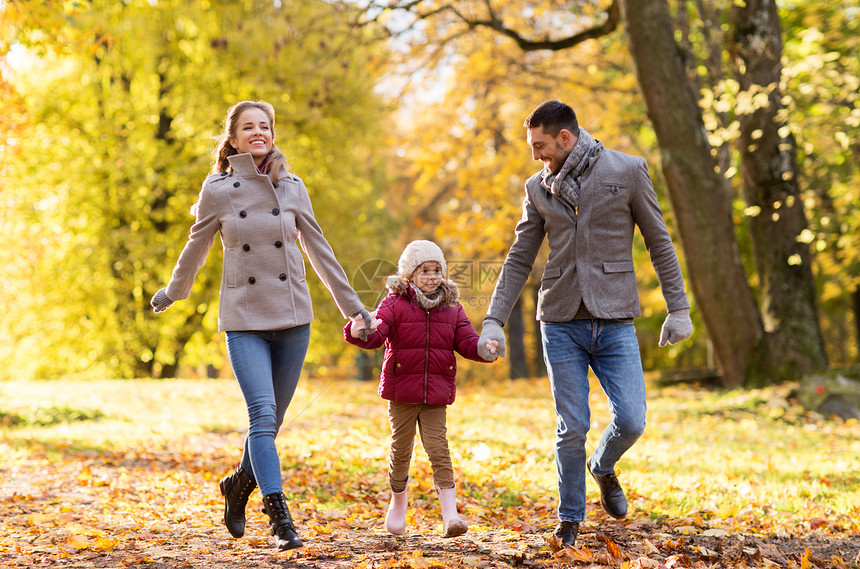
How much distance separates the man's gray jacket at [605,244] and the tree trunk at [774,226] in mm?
7806

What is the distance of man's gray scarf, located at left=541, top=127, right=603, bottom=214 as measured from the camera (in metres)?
3.69

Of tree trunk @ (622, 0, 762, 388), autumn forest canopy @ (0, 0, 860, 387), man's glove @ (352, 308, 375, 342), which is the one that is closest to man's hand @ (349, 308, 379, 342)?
man's glove @ (352, 308, 375, 342)

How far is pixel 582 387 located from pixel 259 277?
1667 millimetres

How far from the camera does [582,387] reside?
3.73 meters

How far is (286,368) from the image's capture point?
388 cm

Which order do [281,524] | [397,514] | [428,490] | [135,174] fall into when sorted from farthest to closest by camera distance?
[135,174] < [428,490] < [397,514] < [281,524]

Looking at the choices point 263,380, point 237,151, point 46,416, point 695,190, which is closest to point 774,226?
point 695,190

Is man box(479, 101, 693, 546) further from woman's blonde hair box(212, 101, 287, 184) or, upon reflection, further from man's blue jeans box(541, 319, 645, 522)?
woman's blonde hair box(212, 101, 287, 184)

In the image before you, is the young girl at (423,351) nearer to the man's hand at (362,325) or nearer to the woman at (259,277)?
the man's hand at (362,325)

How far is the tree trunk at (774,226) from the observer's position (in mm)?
10641

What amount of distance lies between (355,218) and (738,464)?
11.8 metres

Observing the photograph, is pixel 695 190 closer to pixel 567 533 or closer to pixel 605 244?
pixel 605 244

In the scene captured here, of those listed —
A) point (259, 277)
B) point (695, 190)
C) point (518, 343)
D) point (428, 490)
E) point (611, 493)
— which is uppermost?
point (695, 190)

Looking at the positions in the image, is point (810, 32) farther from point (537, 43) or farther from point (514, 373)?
point (514, 373)
